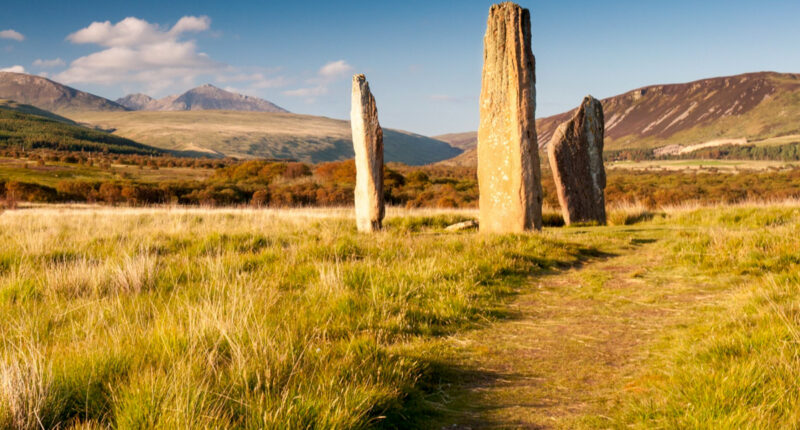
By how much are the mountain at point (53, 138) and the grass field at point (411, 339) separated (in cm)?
12578

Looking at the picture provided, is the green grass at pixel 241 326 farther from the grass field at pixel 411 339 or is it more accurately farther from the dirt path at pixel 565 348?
the dirt path at pixel 565 348

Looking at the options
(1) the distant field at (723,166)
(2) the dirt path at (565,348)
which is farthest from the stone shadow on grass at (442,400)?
(1) the distant field at (723,166)

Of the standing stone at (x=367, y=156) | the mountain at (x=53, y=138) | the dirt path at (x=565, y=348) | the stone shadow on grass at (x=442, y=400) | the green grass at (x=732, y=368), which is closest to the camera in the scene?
the green grass at (x=732, y=368)

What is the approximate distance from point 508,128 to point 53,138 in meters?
148

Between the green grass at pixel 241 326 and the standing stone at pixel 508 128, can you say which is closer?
the green grass at pixel 241 326

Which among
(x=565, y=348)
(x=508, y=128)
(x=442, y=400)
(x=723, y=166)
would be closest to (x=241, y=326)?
(x=442, y=400)

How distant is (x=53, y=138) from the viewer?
5148 inches

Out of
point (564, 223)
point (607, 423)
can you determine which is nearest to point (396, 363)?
point (607, 423)

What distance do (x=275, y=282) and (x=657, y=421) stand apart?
4605 millimetres

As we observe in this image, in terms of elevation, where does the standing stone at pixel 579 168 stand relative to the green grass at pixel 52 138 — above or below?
below

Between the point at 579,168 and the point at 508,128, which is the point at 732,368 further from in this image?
the point at 579,168

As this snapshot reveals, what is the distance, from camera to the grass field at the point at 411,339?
10.1 feet

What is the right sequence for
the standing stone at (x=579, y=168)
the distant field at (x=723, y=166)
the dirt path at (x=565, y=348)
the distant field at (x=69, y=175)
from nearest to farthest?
the dirt path at (x=565, y=348) → the standing stone at (x=579, y=168) → the distant field at (x=69, y=175) → the distant field at (x=723, y=166)

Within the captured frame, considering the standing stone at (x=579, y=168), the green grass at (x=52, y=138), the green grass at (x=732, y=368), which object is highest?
the green grass at (x=52, y=138)
